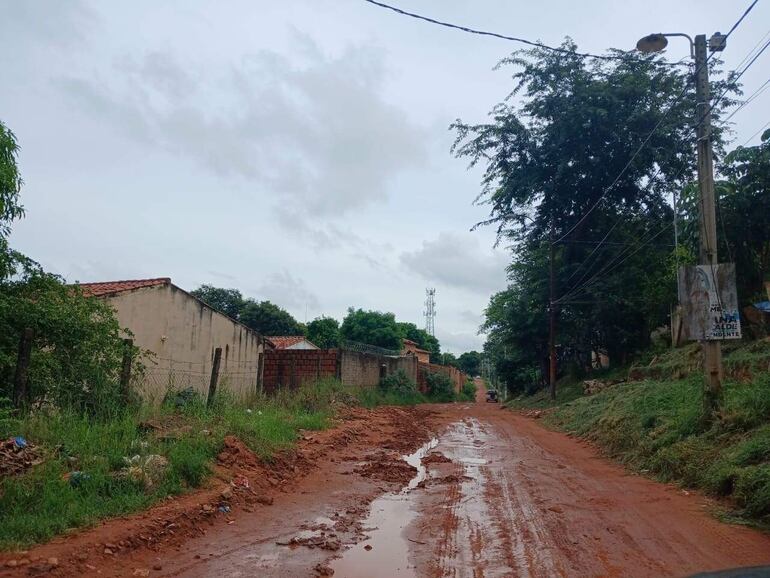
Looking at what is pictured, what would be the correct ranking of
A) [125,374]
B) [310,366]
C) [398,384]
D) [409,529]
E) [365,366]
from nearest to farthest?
[409,529] → [125,374] → [310,366] → [365,366] → [398,384]

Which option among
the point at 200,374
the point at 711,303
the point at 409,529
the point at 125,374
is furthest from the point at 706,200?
the point at 200,374

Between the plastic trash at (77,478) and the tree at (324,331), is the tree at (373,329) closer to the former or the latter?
the tree at (324,331)

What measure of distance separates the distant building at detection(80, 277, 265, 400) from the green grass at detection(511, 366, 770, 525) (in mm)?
9201

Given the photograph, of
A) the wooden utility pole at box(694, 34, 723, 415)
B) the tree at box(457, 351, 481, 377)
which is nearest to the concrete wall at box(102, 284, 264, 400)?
the wooden utility pole at box(694, 34, 723, 415)

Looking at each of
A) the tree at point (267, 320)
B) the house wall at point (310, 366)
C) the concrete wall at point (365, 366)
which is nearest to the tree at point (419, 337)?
the tree at point (267, 320)

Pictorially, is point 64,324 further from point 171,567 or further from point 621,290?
point 621,290

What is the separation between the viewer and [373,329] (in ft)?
156

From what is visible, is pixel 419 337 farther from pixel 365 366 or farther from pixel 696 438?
pixel 696 438

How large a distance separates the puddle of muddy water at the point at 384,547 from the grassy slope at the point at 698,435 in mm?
3955

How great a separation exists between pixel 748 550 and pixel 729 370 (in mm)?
7676

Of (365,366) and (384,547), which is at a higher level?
(365,366)

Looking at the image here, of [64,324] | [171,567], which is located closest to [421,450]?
[64,324]

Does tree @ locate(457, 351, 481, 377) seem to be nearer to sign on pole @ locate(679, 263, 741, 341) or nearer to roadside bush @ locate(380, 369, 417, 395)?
roadside bush @ locate(380, 369, 417, 395)

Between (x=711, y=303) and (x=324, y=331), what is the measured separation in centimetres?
4008
